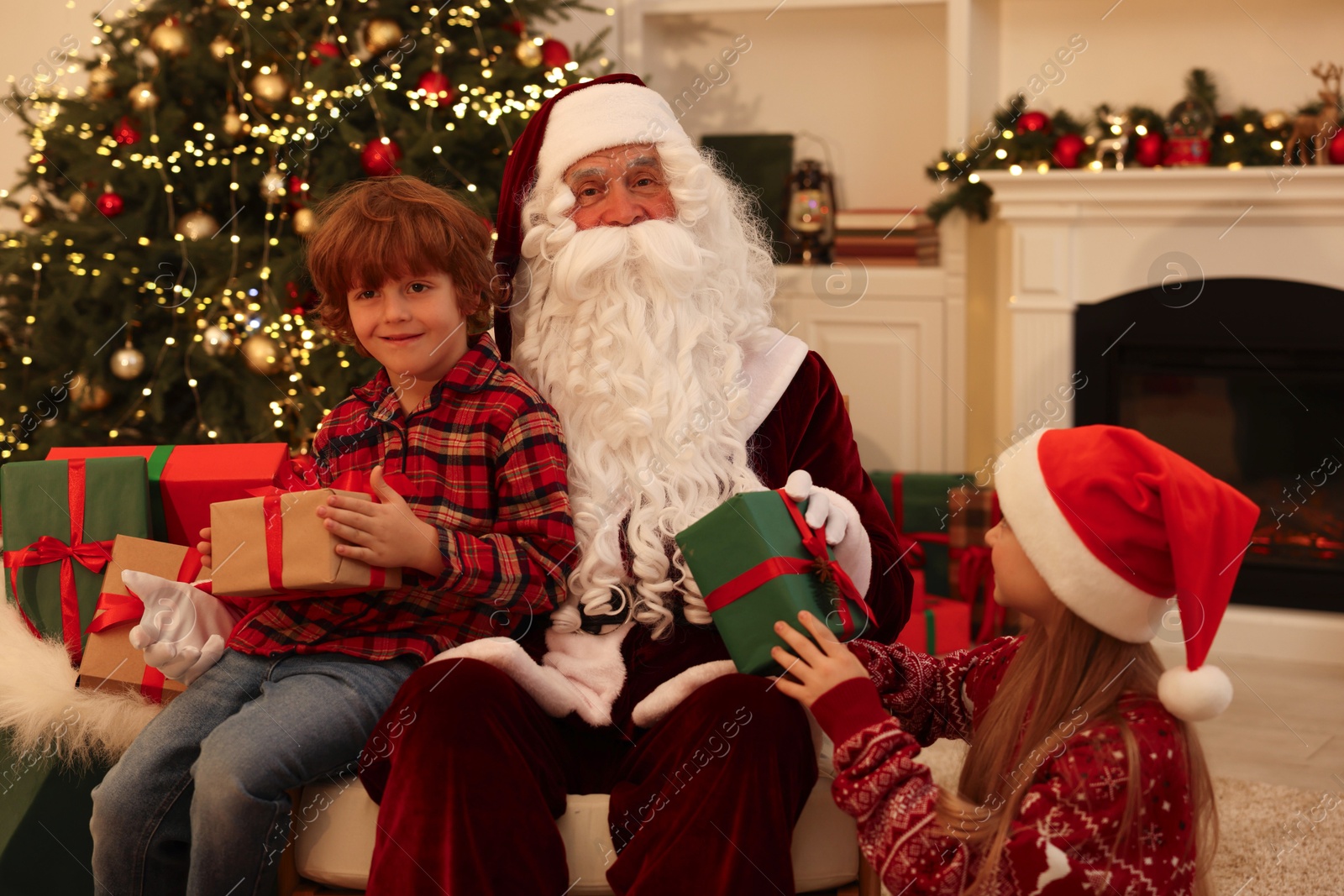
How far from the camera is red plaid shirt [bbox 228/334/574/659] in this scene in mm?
1643

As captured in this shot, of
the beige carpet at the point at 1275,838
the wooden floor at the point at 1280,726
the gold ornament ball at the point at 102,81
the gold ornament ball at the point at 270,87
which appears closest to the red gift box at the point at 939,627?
the beige carpet at the point at 1275,838

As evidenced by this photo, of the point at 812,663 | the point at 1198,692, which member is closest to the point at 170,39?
the point at 812,663

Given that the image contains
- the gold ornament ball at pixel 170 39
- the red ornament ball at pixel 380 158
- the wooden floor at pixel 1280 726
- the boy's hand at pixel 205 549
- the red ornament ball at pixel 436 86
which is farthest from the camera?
the gold ornament ball at pixel 170 39

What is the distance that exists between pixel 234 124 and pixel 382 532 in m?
2.23

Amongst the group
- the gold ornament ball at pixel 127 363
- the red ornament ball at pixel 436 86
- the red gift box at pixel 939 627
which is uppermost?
the red ornament ball at pixel 436 86

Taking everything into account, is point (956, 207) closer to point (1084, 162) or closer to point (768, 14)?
point (1084, 162)

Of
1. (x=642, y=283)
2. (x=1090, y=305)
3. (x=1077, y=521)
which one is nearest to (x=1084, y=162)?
(x=1090, y=305)

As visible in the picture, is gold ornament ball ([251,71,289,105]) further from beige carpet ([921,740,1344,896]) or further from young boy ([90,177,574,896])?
beige carpet ([921,740,1344,896])

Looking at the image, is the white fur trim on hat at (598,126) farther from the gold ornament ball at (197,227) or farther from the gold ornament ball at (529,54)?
the gold ornament ball at (197,227)

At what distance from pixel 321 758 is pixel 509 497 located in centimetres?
44

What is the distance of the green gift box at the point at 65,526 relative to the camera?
1816 mm

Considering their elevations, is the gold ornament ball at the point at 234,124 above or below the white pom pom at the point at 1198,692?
above

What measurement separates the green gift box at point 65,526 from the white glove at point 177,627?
18 centimetres

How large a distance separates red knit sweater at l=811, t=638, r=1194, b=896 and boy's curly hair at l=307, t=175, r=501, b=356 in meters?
0.86
